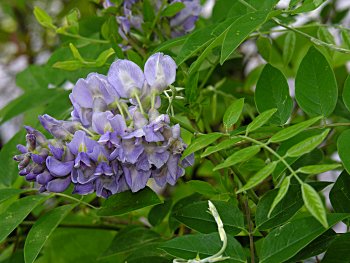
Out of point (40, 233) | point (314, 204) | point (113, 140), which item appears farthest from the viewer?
point (40, 233)

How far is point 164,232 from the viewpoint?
3.00ft

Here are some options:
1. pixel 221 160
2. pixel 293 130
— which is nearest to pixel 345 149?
pixel 293 130

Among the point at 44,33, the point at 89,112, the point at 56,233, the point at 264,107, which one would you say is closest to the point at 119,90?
the point at 89,112

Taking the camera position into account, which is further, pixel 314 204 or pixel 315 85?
pixel 315 85

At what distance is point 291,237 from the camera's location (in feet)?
1.72

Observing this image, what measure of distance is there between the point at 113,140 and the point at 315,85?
0.73 ft

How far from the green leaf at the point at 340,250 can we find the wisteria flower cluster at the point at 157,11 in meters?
0.38

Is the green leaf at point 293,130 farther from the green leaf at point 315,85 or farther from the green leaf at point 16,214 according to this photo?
the green leaf at point 16,214

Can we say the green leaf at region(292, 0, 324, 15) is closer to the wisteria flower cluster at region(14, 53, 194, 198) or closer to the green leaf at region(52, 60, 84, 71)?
the wisteria flower cluster at region(14, 53, 194, 198)

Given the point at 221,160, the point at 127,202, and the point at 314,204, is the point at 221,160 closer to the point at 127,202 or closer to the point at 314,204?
the point at 127,202

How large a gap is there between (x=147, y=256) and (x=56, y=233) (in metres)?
0.30

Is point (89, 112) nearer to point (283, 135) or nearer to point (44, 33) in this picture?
point (283, 135)

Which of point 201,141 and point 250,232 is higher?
point 201,141

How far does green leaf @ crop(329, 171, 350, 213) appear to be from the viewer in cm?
63
